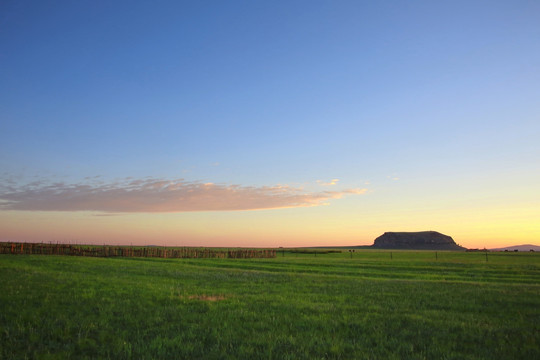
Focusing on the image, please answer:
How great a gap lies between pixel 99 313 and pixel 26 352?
13.9 feet

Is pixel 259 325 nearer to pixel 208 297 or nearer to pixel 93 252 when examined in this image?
pixel 208 297

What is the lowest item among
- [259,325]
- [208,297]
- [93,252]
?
[93,252]

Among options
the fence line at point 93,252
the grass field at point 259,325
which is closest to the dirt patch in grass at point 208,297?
the grass field at point 259,325

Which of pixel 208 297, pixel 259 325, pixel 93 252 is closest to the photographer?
pixel 259 325

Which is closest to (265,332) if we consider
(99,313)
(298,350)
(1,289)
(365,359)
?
(298,350)

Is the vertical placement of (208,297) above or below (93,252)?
above

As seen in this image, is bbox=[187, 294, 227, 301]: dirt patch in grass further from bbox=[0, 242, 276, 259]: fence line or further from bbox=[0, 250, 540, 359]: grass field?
bbox=[0, 242, 276, 259]: fence line

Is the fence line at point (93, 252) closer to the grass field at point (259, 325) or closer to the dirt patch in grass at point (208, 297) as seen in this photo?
the grass field at point (259, 325)

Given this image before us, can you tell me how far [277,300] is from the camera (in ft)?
53.1

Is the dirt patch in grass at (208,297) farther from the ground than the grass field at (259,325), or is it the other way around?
the grass field at (259,325)

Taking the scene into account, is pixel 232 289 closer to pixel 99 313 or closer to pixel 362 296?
pixel 362 296

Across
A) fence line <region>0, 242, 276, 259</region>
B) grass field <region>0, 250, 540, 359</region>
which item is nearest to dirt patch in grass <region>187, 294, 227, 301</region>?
grass field <region>0, 250, 540, 359</region>

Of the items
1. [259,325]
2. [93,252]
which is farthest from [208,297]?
Result: [93,252]

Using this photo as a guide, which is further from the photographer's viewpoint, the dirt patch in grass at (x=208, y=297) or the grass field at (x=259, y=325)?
the dirt patch in grass at (x=208, y=297)
